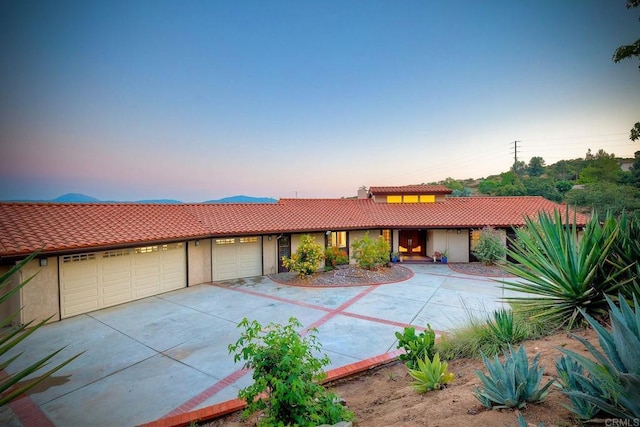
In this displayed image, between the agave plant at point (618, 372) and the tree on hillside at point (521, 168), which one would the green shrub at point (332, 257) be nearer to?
the agave plant at point (618, 372)

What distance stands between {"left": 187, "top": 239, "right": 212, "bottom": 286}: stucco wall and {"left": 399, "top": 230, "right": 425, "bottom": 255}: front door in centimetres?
1466

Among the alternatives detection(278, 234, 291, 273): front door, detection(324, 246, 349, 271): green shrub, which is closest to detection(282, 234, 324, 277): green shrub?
detection(324, 246, 349, 271): green shrub

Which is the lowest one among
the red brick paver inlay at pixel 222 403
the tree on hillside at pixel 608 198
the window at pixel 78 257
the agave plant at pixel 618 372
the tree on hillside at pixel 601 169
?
the red brick paver inlay at pixel 222 403

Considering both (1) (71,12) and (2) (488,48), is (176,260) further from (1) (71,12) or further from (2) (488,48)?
(2) (488,48)

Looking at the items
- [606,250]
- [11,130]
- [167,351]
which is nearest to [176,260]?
[167,351]

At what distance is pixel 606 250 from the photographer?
455cm

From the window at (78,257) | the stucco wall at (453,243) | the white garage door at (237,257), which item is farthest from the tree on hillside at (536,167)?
the window at (78,257)

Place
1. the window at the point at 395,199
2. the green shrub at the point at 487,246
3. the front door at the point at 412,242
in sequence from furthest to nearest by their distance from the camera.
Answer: the window at the point at 395,199, the front door at the point at 412,242, the green shrub at the point at 487,246

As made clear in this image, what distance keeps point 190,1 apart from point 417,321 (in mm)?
19143

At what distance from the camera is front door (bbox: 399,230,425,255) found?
870 inches

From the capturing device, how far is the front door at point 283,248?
1697 centimetres

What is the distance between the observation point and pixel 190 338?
8305 mm

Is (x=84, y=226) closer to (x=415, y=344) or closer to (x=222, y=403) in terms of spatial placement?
(x=222, y=403)

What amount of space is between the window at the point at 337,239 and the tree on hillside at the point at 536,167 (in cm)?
6831
